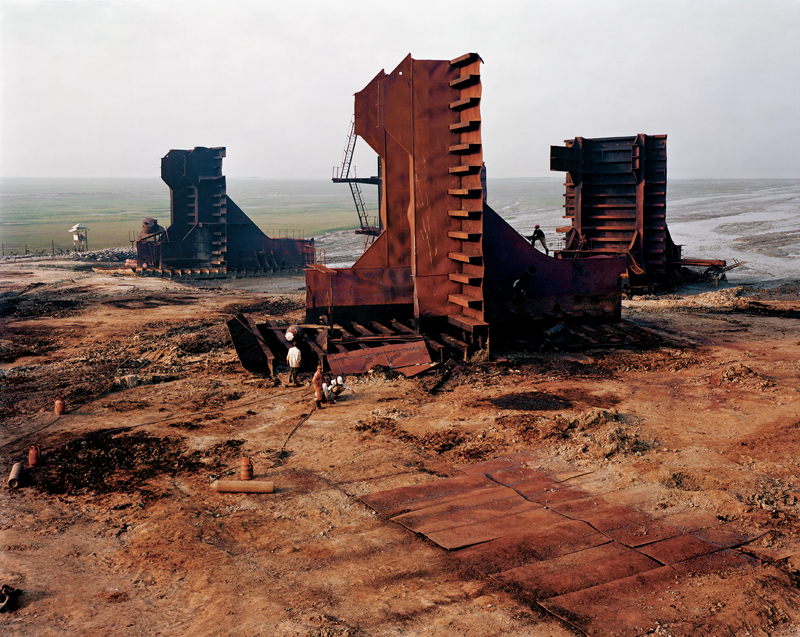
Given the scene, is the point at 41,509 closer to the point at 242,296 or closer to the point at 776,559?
the point at 776,559

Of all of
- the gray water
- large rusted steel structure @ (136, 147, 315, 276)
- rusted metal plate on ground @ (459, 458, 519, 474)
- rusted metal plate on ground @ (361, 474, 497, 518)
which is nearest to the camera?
rusted metal plate on ground @ (361, 474, 497, 518)

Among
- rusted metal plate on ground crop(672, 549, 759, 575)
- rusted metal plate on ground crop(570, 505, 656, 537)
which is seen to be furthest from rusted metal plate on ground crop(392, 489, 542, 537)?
rusted metal plate on ground crop(672, 549, 759, 575)

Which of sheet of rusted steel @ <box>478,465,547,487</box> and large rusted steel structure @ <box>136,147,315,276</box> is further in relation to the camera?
large rusted steel structure @ <box>136,147,315,276</box>

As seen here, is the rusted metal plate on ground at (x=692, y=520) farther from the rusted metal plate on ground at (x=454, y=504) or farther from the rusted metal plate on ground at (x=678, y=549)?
the rusted metal plate on ground at (x=454, y=504)

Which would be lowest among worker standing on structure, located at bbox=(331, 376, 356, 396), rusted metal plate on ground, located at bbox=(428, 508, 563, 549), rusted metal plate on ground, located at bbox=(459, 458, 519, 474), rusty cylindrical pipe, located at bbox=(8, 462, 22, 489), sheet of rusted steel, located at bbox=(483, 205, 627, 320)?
rusted metal plate on ground, located at bbox=(459, 458, 519, 474)

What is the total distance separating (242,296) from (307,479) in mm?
18066

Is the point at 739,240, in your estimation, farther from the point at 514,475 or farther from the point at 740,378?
the point at 514,475

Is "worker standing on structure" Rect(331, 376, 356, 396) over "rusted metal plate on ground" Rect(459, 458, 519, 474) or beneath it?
over

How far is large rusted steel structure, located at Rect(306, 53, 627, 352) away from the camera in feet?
43.8

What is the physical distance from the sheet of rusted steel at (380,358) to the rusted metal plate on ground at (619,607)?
7.39m

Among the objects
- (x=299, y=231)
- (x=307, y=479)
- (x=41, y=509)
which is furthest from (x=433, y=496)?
(x=299, y=231)

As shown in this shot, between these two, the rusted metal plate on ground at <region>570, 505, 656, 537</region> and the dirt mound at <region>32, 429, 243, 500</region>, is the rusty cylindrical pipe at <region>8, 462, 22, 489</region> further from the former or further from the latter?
the rusted metal plate on ground at <region>570, 505, 656, 537</region>

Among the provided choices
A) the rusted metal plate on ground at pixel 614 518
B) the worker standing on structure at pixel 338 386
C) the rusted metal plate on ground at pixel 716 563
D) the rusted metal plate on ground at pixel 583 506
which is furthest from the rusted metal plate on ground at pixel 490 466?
the worker standing on structure at pixel 338 386

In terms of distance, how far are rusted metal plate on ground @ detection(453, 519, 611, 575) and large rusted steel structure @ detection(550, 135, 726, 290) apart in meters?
17.0
